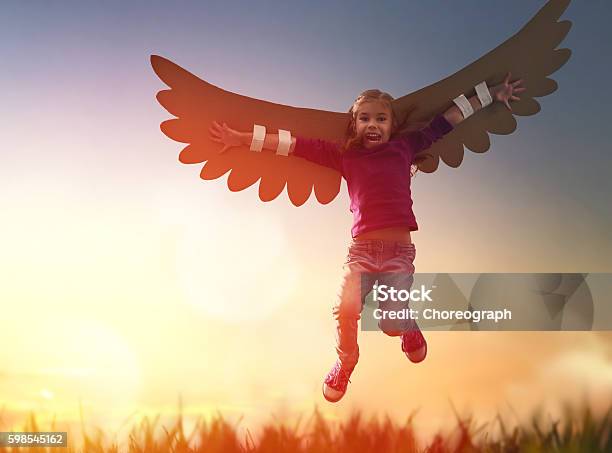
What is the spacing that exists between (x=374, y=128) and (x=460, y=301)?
25.7 inches

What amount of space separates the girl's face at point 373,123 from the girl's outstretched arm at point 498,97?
0.19 metres

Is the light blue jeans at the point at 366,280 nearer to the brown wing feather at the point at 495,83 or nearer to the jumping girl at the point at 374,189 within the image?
the jumping girl at the point at 374,189

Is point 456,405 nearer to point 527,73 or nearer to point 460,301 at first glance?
point 460,301

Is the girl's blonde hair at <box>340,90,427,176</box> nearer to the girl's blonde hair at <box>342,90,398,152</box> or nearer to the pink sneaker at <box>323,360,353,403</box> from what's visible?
the girl's blonde hair at <box>342,90,398,152</box>

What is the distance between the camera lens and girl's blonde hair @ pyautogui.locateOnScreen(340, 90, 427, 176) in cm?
218

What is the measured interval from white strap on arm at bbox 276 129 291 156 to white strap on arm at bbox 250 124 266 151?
0.17ft

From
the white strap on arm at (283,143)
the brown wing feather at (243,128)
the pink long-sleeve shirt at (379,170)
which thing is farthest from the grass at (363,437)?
the white strap on arm at (283,143)

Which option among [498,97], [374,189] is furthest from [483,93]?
[374,189]

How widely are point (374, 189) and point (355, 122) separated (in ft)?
0.77

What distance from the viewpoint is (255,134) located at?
2160 millimetres

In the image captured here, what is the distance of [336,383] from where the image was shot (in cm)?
218

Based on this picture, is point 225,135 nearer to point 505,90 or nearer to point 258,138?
point 258,138

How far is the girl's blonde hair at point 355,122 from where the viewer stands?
218cm

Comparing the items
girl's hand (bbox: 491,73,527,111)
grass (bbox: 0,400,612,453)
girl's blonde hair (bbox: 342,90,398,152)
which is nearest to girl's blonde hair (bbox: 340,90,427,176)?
girl's blonde hair (bbox: 342,90,398,152)
